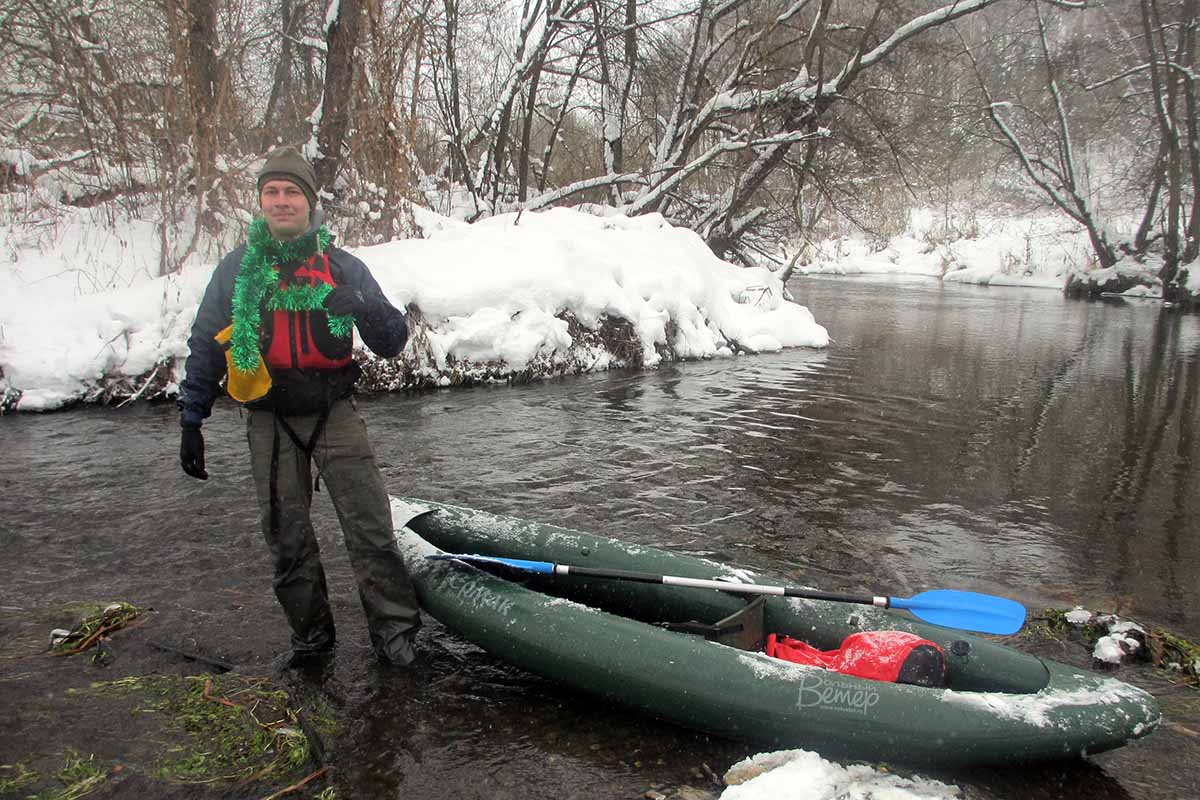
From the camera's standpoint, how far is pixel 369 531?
2.97 metres

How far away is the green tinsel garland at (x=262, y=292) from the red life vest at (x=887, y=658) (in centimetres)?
206

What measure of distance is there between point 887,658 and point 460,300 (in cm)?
650

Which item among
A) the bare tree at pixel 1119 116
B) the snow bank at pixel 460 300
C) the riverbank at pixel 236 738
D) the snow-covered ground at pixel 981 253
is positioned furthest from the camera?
the snow-covered ground at pixel 981 253

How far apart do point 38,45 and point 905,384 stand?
33.2 feet

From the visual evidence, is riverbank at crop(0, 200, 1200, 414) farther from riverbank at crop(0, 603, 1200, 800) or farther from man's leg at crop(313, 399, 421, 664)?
man's leg at crop(313, 399, 421, 664)

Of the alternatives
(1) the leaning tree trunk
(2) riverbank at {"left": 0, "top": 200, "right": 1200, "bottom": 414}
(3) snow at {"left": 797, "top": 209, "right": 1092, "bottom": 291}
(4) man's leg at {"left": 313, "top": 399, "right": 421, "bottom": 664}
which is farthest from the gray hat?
(3) snow at {"left": 797, "top": 209, "right": 1092, "bottom": 291}

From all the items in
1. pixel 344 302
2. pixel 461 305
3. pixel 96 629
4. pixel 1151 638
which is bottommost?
pixel 1151 638

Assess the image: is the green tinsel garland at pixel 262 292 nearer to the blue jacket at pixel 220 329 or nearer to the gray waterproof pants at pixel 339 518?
the blue jacket at pixel 220 329

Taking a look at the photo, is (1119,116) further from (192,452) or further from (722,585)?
(192,452)

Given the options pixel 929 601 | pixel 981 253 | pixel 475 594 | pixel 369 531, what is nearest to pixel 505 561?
pixel 475 594

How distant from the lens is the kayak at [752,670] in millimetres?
2473

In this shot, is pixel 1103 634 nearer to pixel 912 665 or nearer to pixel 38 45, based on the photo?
pixel 912 665

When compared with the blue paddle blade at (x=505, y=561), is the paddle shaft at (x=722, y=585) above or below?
below

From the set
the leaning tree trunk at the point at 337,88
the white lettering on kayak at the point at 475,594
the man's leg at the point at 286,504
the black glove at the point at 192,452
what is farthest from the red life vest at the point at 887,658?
the leaning tree trunk at the point at 337,88
